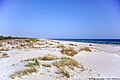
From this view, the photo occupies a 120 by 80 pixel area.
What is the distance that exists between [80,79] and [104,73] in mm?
2121

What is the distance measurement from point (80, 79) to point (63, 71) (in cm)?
94

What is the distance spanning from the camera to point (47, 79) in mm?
9469

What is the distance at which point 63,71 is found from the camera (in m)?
10.4

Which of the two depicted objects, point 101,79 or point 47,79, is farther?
point 101,79

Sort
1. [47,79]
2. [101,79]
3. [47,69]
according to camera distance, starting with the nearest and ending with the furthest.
→ [47,79] → [101,79] → [47,69]

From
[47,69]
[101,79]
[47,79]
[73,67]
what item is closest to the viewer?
[47,79]

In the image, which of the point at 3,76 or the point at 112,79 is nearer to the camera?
the point at 3,76

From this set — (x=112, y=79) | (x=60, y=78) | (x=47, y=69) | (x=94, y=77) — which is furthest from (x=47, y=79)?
(x=112, y=79)

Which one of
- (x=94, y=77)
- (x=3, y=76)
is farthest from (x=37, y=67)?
(x=94, y=77)

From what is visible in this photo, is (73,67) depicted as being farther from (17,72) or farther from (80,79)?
(17,72)

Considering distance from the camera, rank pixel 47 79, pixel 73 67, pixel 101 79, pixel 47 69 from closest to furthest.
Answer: pixel 47 79 → pixel 101 79 → pixel 47 69 → pixel 73 67

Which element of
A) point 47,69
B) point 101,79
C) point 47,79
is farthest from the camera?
point 47,69

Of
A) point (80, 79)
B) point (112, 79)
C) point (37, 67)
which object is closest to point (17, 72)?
point (37, 67)

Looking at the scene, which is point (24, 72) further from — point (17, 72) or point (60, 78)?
point (60, 78)
